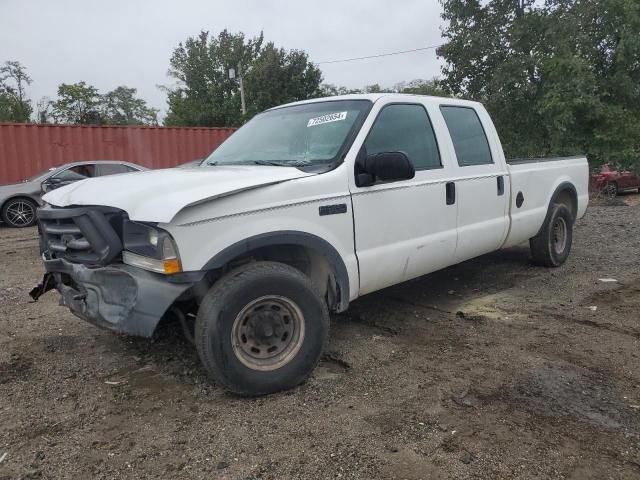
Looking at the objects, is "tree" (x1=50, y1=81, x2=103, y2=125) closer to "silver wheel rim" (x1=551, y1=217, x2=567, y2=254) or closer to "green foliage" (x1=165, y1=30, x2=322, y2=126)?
"green foliage" (x1=165, y1=30, x2=322, y2=126)

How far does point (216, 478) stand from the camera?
245 centimetres

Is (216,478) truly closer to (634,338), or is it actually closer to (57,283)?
(57,283)

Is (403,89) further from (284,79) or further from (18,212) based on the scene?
(18,212)

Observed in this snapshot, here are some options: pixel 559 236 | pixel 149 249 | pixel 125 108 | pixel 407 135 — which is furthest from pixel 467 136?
pixel 125 108

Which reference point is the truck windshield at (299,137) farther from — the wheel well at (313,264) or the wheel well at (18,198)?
the wheel well at (18,198)

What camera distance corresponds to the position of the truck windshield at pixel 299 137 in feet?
12.5

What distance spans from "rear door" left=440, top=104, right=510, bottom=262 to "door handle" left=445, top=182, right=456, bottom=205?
2.0 inches

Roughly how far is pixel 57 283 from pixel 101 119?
5089cm

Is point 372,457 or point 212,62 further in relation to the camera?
point 212,62

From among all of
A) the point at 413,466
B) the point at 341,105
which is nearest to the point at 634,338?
the point at 413,466

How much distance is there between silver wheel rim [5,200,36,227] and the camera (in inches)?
458

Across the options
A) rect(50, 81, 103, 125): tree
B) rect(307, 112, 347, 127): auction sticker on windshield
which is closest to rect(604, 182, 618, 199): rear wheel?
rect(307, 112, 347, 127): auction sticker on windshield

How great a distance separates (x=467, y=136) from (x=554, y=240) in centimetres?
214

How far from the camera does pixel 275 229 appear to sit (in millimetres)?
3201
